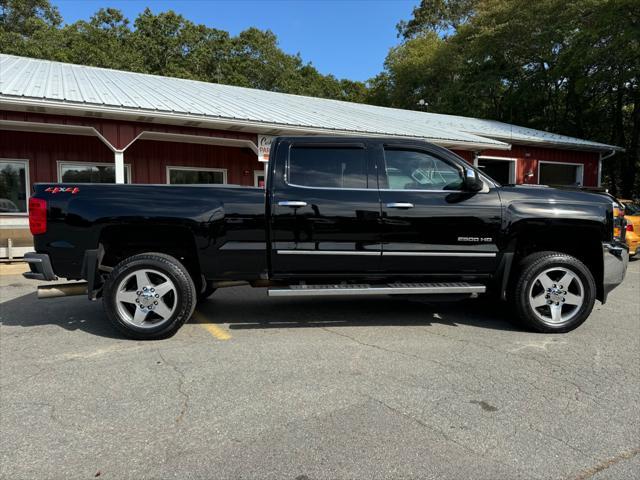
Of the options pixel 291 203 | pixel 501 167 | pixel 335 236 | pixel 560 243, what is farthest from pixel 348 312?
pixel 501 167

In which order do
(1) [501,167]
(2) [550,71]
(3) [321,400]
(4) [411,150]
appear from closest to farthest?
1. (3) [321,400]
2. (4) [411,150]
3. (1) [501,167]
4. (2) [550,71]

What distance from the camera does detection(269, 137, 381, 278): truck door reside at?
15.0 ft

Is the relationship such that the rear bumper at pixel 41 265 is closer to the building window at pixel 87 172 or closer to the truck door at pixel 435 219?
the truck door at pixel 435 219

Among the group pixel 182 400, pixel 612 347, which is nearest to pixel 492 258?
pixel 612 347

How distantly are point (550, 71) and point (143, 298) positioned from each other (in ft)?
90.0

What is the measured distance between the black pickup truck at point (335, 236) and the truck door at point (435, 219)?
11 mm

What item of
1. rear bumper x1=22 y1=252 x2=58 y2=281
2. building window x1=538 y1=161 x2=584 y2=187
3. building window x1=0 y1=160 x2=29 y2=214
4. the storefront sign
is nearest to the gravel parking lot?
rear bumper x1=22 y1=252 x2=58 y2=281

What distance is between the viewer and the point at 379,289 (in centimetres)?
468

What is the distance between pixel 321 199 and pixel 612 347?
→ 322 centimetres

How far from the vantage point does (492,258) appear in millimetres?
4805

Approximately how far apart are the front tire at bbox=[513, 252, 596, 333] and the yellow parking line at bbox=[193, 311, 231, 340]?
3097 mm

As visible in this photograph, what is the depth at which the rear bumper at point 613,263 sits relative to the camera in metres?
4.86

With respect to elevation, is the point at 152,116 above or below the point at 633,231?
above

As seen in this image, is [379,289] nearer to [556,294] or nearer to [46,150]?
[556,294]
